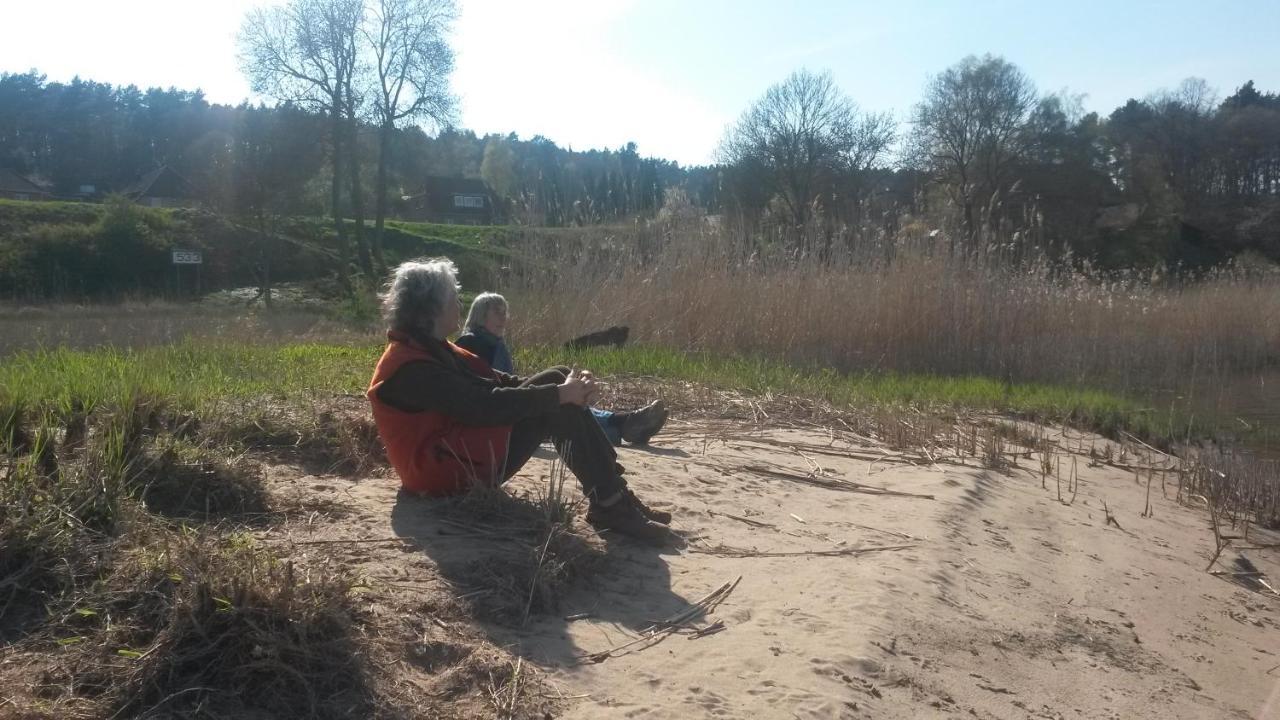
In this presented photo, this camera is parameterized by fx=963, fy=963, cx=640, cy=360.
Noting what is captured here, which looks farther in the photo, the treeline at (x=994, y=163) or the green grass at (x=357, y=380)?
the treeline at (x=994, y=163)

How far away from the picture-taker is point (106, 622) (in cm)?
266

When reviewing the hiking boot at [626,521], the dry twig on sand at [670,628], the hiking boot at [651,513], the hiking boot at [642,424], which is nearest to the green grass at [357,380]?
the hiking boot at [642,424]

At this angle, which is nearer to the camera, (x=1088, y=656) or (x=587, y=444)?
(x=1088, y=656)

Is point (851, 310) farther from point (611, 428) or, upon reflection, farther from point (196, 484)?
point (196, 484)

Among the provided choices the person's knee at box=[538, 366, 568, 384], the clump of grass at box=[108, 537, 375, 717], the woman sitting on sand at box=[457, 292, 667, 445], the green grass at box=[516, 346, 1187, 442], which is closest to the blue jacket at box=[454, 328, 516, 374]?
the woman sitting on sand at box=[457, 292, 667, 445]

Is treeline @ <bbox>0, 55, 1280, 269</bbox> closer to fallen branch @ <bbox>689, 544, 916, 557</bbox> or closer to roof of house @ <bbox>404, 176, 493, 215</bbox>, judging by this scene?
roof of house @ <bbox>404, 176, 493, 215</bbox>

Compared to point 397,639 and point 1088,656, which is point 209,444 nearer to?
point 397,639

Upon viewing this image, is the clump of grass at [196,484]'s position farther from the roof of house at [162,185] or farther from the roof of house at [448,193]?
the roof of house at [448,193]

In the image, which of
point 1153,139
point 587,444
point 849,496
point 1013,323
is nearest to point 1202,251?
point 1153,139

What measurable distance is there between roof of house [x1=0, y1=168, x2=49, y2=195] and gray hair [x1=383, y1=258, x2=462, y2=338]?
56.8 m

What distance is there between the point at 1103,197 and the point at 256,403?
3387 cm

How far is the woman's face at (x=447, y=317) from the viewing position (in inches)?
161

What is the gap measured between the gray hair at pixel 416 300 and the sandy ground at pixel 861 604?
78 cm

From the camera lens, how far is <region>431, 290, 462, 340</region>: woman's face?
4090mm
